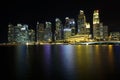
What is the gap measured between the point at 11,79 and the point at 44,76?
4327mm

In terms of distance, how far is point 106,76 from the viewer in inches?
1283

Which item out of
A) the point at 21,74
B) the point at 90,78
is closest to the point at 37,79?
the point at 21,74

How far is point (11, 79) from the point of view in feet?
100

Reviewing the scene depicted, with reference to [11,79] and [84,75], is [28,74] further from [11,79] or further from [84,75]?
[84,75]

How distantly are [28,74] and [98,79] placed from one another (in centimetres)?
905

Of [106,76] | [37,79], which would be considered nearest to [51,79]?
[37,79]

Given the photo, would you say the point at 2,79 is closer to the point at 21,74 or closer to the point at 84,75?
the point at 21,74

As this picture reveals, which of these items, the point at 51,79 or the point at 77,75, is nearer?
the point at 51,79

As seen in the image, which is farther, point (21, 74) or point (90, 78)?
point (21, 74)

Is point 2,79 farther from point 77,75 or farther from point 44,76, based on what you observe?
point 77,75

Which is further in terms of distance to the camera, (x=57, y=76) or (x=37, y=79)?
(x=57, y=76)

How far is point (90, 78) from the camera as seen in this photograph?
1238 inches

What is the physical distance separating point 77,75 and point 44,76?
4233 mm

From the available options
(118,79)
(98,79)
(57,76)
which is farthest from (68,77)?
(118,79)
